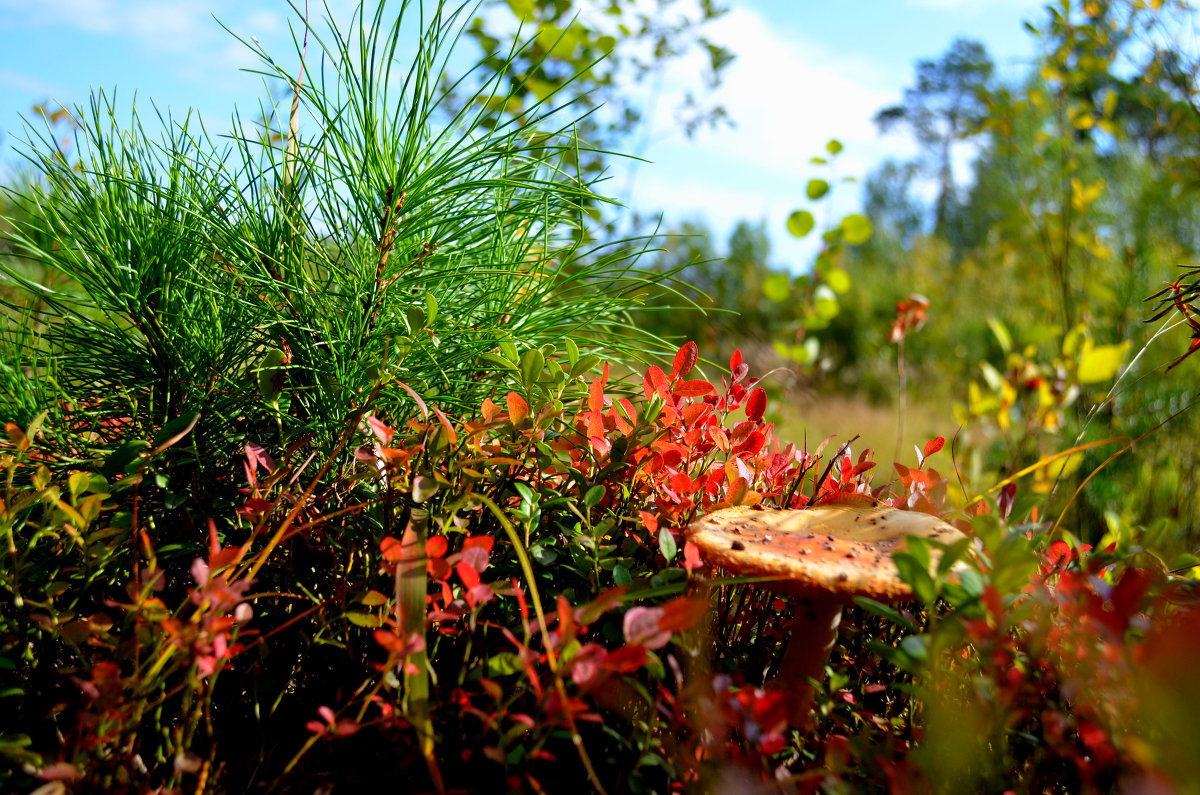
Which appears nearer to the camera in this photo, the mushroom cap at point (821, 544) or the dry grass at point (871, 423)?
the mushroom cap at point (821, 544)

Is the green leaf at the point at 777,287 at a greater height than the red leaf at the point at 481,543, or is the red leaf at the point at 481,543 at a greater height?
the green leaf at the point at 777,287

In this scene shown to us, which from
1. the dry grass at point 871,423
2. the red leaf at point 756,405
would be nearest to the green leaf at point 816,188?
the red leaf at point 756,405

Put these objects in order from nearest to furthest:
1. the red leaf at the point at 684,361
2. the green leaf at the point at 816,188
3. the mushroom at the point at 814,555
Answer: the mushroom at the point at 814,555 < the red leaf at the point at 684,361 < the green leaf at the point at 816,188

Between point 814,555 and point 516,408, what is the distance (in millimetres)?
475

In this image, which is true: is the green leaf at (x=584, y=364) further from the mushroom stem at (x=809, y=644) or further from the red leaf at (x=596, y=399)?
the mushroom stem at (x=809, y=644)

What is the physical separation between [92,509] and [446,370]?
1.79ft

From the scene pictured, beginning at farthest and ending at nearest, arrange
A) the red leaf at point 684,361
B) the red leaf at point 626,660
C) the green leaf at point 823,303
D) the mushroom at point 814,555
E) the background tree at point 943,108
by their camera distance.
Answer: the background tree at point 943,108, the green leaf at point 823,303, the red leaf at point 684,361, the mushroom at point 814,555, the red leaf at point 626,660

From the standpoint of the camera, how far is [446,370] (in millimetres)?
1301

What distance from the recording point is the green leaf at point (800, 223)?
113 inches

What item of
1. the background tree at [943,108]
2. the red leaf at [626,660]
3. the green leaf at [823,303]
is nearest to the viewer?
the red leaf at [626,660]

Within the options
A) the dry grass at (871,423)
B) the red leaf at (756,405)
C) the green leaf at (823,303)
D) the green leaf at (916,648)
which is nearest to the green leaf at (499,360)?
the red leaf at (756,405)

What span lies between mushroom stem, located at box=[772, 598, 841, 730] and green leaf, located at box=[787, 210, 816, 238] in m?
2.06

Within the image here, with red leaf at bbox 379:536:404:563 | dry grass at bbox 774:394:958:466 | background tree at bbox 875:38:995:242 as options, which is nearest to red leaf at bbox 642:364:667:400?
red leaf at bbox 379:536:404:563

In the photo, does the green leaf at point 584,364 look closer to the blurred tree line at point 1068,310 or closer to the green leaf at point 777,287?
the blurred tree line at point 1068,310
